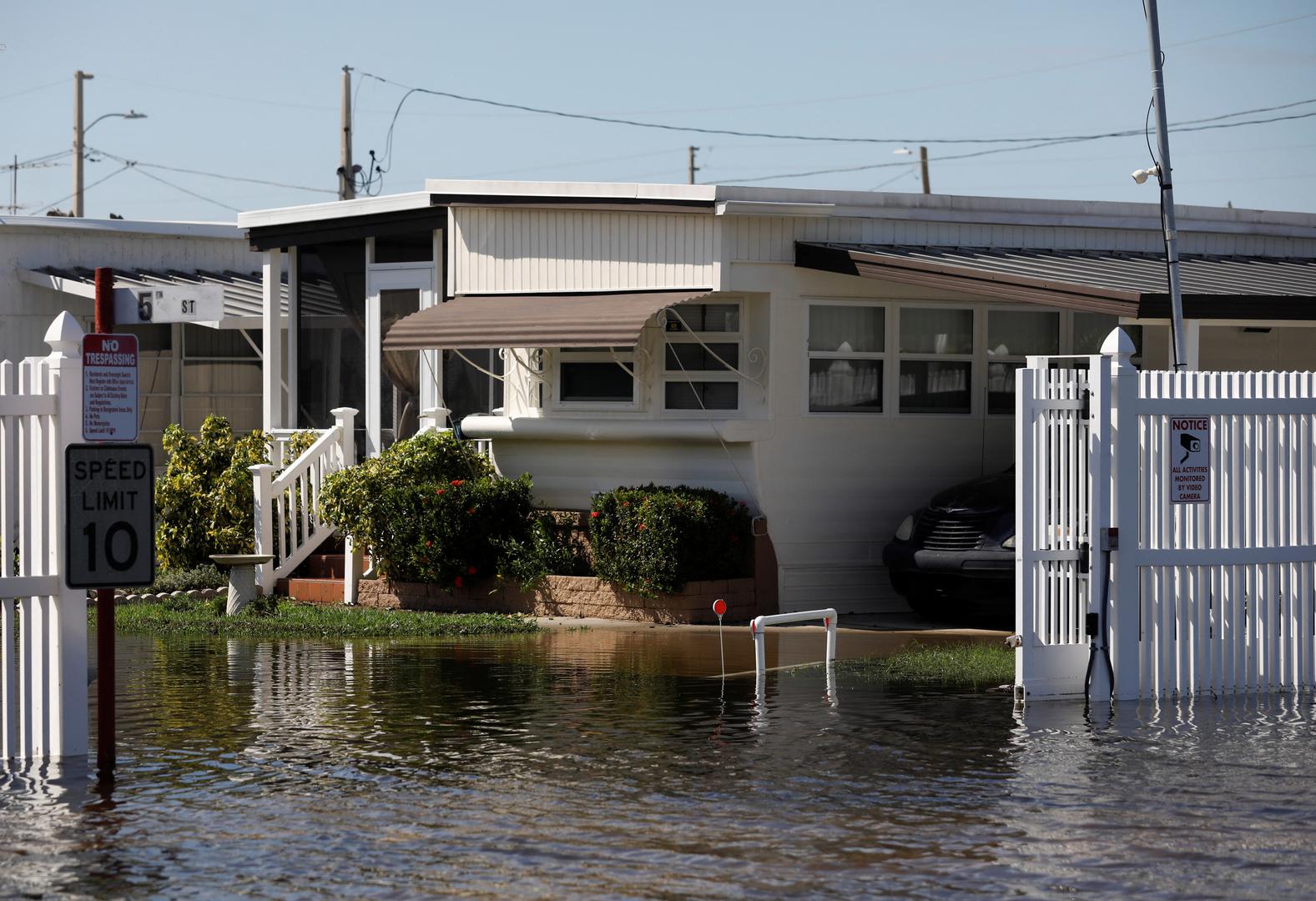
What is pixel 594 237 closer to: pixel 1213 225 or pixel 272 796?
pixel 1213 225

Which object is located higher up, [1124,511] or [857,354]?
[857,354]

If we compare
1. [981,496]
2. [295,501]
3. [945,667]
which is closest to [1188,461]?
[945,667]

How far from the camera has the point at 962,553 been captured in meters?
14.8

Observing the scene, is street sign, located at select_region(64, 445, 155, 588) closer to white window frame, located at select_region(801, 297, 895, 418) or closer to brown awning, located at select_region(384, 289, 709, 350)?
brown awning, located at select_region(384, 289, 709, 350)

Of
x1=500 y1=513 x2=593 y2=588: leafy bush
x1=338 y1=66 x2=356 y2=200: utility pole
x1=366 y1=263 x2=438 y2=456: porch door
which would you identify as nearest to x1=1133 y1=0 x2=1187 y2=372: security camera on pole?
x1=500 y1=513 x2=593 y2=588: leafy bush

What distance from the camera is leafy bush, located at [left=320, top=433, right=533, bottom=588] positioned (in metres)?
16.1

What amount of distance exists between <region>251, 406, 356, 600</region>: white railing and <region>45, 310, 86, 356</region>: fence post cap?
8031 mm

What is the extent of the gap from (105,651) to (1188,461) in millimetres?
6332

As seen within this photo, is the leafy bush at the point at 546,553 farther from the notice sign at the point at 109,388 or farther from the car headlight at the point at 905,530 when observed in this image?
the notice sign at the point at 109,388

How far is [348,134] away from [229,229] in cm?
1695

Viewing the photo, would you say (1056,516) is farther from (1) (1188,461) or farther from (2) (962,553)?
(2) (962,553)

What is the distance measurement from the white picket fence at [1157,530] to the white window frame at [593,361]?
6.13m

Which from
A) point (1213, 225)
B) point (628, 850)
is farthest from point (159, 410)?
point (628, 850)

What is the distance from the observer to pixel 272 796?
824 centimetres
